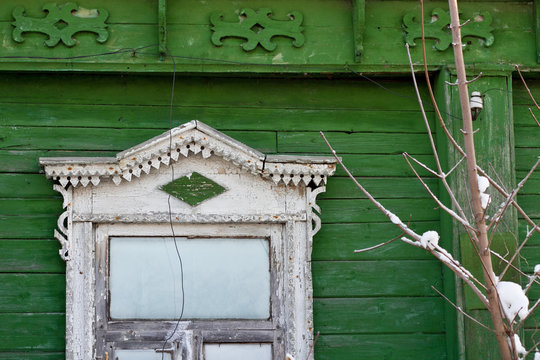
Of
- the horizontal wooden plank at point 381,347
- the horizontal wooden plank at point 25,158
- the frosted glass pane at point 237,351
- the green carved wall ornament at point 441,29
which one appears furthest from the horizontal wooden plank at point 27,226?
the green carved wall ornament at point 441,29

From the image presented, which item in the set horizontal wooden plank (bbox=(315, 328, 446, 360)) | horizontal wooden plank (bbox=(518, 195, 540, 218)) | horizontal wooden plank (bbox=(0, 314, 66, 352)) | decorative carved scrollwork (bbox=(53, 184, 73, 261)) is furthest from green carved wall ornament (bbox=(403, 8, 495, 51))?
horizontal wooden plank (bbox=(0, 314, 66, 352))

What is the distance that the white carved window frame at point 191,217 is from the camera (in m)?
3.83

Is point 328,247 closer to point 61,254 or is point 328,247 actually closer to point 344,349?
point 344,349

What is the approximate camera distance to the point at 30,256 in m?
3.91

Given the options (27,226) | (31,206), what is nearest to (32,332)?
(27,226)

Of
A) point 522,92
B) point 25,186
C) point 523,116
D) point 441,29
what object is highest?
point 441,29

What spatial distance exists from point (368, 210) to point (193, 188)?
3.38 ft

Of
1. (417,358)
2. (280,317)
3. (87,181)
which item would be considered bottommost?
(417,358)

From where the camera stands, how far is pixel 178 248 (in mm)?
3961

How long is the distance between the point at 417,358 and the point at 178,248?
1.50 metres

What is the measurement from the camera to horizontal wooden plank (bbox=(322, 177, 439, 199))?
4094 millimetres

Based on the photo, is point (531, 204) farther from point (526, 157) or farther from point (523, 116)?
point (523, 116)

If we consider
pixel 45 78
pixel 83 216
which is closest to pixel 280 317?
pixel 83 216

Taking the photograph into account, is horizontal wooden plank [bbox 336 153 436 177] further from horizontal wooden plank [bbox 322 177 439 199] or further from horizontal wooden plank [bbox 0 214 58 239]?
horizontal wooden plank [bbox 0 214 58 239]
